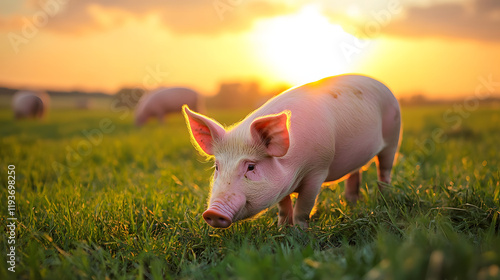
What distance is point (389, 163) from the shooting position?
148 inches

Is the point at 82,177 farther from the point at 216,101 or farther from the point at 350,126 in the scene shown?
the point at 216,101

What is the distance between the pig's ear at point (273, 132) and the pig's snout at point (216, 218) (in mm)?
528

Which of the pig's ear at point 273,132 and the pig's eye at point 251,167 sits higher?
the pig's ear at point 273,132

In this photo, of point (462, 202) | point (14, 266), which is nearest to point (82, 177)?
point (14, 266)

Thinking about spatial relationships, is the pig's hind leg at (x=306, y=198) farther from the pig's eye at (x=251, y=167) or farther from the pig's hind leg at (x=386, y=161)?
the pig's hind leg at (x=386, y=161)

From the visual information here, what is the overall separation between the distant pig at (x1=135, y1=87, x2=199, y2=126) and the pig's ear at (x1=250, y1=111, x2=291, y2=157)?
13.3 m

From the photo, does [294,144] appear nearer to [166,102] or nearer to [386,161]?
[386,161]

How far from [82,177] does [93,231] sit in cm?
252

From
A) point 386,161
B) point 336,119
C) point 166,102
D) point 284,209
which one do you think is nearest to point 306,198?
point 284,209

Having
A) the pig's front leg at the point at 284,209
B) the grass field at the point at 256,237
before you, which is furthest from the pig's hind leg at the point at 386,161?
the pig's front leg at the point at 284,209

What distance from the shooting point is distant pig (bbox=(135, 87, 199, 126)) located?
15.6 m

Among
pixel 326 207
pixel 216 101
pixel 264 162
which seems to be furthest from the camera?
pixel 216 101

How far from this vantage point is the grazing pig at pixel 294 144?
94.7 inches

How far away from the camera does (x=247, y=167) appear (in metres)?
2.49
